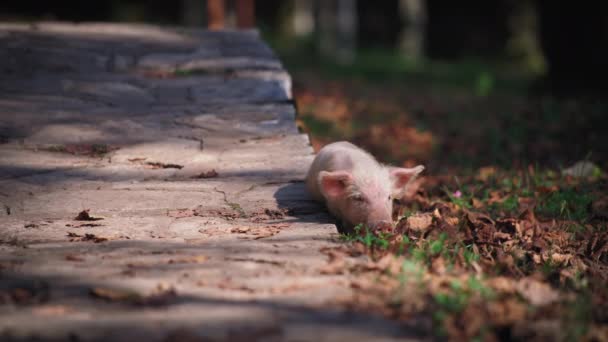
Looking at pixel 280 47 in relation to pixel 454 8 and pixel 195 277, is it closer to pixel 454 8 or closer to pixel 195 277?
pixel 454 8

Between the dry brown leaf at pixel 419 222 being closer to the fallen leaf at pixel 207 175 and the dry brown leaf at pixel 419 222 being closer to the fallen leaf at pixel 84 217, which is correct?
the fallen leaf at pixel 207 175

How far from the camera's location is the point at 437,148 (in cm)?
761

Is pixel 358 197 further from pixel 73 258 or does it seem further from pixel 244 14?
pixel 244 14

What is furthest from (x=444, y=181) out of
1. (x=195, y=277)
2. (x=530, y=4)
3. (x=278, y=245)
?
(x=530, y=4)

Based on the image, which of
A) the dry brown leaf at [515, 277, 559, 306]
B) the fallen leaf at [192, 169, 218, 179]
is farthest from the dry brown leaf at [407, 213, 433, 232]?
the fallen leaf at [192, 169, 218, 179]

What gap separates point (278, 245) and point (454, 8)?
67.9 ft

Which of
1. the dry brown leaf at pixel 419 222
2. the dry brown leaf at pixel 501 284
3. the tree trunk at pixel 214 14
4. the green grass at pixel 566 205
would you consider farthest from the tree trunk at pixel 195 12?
the dry brown leaf at pixel 501 284

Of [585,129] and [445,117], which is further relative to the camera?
[445,117]

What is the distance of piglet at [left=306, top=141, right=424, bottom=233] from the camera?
13.0 feet

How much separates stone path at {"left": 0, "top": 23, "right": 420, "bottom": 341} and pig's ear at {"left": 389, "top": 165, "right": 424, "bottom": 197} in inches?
22.3

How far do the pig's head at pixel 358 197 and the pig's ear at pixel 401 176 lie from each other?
0.16 metres

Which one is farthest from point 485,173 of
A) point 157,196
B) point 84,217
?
point 84,217

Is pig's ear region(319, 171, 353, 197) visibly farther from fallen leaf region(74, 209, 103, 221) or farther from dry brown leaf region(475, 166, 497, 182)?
dry brown leaf region(475, 166, 497, 182)

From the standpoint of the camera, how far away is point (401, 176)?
4.35m
